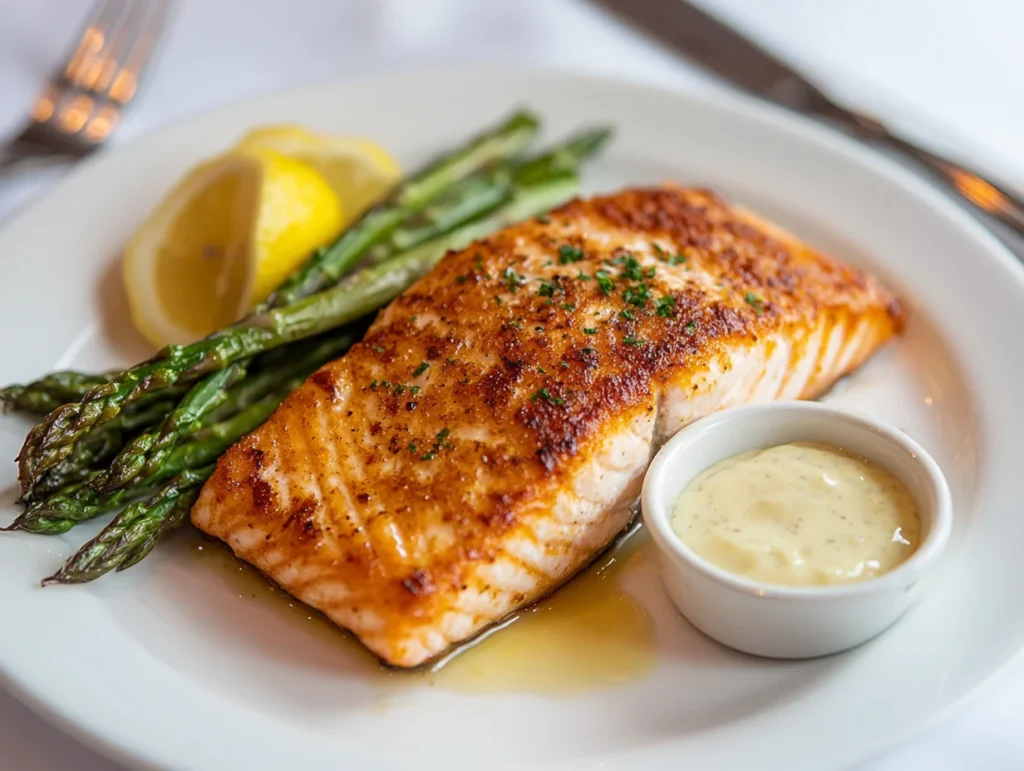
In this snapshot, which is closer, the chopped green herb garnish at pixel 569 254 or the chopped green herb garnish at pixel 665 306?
the chopped green herb garnish at pixel 665 306

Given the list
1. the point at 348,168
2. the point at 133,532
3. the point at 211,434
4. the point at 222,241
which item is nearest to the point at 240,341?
the point at 211,434

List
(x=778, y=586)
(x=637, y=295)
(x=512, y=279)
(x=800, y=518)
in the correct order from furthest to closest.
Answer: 1. (x=512, y=279)
2. (x=637, y=295)
3. (x=800, y=518)
4. (x=778, y=586)

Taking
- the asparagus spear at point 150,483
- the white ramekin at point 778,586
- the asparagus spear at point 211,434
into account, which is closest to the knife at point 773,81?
the white ramekin at point 778,586

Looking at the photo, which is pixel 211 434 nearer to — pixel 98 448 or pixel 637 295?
pixel 98 448

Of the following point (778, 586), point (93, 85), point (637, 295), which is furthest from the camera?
point (93, 85)

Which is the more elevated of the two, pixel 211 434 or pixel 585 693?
pixel 585 693

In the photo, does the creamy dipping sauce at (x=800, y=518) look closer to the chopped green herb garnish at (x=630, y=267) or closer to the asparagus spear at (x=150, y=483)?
the chopped green herb garnish at (x=630, y=267)

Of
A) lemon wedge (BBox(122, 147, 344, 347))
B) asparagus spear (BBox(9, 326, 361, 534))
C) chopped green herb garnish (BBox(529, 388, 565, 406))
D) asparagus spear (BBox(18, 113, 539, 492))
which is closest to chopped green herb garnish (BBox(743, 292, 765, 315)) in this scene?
chopped green herb garnish (BBox(529, 388, 565, 406))

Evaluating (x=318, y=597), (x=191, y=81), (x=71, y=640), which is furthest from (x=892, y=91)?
(x=71, y=640)
